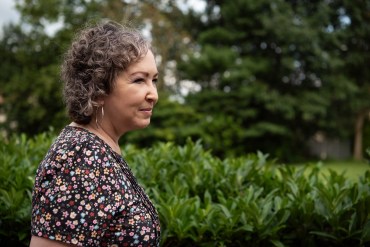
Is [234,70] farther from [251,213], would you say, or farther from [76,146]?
[76,146]

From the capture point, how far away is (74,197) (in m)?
1.71

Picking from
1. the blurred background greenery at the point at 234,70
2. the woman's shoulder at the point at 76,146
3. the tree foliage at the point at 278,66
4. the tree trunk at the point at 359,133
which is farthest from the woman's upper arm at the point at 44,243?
the tree trunk at the point at 359,133

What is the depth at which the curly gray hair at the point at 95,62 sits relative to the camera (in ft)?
6.35

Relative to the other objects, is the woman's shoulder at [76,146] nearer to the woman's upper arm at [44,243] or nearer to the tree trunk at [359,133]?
the woman's upper arm at [44,243]

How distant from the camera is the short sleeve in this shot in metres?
1.70

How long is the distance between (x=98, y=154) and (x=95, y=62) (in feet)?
1.29

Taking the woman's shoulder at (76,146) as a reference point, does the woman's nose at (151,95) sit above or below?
above

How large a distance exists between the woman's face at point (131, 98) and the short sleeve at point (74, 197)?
244 mm

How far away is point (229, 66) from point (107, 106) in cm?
2344

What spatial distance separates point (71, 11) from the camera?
26891mm

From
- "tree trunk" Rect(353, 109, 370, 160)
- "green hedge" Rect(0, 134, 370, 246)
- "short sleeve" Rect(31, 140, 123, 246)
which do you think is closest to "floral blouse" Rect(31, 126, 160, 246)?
"short sleeve" Rect(31, 140, 123, 246)

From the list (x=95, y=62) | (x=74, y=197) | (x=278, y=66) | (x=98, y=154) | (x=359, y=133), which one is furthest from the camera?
(x=359, y=133)

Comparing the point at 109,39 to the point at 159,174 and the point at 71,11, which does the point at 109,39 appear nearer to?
the point at 159,174

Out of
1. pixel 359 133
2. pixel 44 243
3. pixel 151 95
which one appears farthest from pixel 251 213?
pixel 359 133
